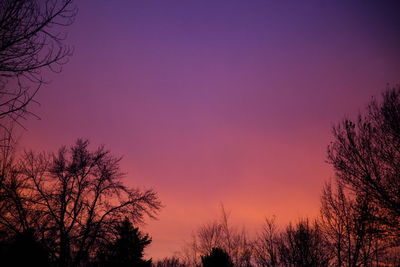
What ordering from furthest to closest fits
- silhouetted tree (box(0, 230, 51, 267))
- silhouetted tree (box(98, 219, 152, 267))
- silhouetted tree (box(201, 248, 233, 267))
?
silhouetted tree (box(98, 219, 152, 267))
silhouetted tree (box(201, 248, 233, 267))
silhouetted tree (box(0, 230, 51, 267))

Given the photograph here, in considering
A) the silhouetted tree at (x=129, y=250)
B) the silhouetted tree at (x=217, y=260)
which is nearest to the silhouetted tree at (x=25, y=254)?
the silhouetted tree at (x=217, y=260)

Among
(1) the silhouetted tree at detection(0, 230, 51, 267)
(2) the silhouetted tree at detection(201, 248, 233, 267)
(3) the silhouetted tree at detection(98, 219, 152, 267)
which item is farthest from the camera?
(3) the silhouetted tree at detection(98, 219, 152, 267)

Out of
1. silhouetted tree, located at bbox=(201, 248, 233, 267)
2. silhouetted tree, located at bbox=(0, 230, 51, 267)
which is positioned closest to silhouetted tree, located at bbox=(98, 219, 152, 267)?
silhouetted tree, located at bbox=(201, 248, 233, 267)

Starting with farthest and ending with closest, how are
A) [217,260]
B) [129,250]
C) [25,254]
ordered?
[129,250] → [217,260] → [25,254]

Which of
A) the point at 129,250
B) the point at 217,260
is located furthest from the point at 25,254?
the point at 129,250

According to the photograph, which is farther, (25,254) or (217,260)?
(217,260)

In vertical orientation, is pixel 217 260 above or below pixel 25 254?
above

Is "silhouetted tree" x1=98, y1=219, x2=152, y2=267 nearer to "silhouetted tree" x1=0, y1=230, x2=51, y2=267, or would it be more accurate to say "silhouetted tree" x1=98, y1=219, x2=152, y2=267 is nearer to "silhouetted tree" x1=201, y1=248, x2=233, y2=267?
"silhouetted tree" x1=201, y1=248, x2=233, y2=267

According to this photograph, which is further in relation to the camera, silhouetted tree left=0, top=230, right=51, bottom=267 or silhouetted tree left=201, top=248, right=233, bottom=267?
silhouetted tree left=201, top=248, right=233, bottom=267

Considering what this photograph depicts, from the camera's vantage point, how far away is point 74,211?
16.5 m

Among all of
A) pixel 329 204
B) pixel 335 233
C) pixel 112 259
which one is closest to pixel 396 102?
pixel 329 204

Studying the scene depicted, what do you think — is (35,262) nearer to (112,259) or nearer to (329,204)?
(112,259)

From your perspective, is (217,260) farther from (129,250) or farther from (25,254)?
(129,250)

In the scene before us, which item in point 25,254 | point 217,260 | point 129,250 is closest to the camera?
point 25,254
